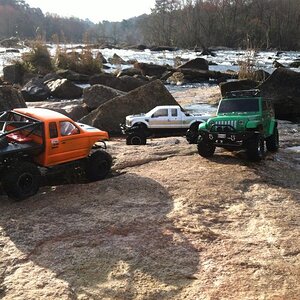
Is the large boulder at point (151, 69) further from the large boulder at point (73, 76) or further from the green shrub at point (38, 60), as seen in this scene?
the green shrub at point (38, 60)

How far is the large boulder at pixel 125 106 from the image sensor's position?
1592 centimetres

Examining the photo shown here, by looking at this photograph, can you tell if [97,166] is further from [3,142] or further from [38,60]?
[38,60]

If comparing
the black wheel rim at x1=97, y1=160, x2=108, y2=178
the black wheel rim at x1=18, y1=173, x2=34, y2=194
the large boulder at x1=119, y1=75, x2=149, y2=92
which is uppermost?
the large boulder at x1=119, y1=75, x2=149, y2=92

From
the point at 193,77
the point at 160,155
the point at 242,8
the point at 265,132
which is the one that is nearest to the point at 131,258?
the point at 160,155

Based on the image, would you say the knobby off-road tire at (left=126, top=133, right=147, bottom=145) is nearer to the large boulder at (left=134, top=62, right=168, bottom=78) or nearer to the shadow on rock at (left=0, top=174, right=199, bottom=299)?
the shadow on rock at (left=0, top=174, right=199, bottom=299)

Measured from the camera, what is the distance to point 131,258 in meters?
5.13

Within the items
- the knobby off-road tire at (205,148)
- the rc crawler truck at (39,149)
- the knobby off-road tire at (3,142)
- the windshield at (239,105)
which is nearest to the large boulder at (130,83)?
the windshield at (239,105)

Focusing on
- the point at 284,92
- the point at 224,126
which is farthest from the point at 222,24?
the point at 224,126

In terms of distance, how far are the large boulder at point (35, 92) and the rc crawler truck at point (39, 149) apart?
55.1 feet

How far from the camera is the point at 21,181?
278 inches

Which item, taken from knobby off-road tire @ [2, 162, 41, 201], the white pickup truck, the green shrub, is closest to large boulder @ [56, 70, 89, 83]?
the green shrub

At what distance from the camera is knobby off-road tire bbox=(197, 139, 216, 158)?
10.1m

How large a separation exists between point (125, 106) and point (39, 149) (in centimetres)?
906

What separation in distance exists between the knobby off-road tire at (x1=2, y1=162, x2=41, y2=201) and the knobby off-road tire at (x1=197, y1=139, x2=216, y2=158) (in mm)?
4221
